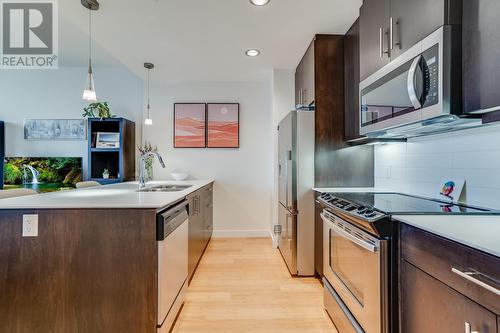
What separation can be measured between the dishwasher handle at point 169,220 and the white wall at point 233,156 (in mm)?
2293

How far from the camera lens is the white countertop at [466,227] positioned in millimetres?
867

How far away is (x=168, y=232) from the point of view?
1.81 m

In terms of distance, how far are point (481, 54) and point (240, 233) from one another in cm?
389

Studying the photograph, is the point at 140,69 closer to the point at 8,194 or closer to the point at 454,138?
the point at 8,194

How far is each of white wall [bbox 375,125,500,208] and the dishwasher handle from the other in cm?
182

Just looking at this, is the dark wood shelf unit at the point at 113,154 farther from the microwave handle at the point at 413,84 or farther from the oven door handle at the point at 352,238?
the microwave handle at the point at 413,84

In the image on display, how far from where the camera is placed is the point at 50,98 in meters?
Answer: 4.40

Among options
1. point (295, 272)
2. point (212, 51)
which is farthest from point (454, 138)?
point (212, 51)

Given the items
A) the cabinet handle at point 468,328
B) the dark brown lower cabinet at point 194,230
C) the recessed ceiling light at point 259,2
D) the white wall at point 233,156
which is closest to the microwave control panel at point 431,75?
the cabinet handle at point 468,328

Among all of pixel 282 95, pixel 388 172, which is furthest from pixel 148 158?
pixel 388 172

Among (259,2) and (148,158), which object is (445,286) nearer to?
(259,2)

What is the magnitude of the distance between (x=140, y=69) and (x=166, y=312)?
335cm

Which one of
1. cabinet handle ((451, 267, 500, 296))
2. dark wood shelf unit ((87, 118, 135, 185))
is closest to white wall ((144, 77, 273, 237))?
dark wood shelf unit ((87, 118, 135, 185))

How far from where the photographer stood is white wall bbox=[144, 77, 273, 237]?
4551mm
